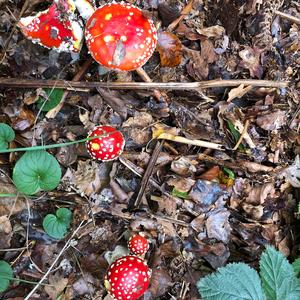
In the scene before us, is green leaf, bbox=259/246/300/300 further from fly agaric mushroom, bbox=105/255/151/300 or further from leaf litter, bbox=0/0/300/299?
fly agaric mushroom, bbox=105/255/151/300

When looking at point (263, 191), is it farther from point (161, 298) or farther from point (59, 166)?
point (59, 166)

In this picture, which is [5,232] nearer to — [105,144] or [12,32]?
[105,144]


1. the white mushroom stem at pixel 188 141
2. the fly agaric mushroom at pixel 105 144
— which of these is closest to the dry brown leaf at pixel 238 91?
the white mushroom stem at pixel 188 141

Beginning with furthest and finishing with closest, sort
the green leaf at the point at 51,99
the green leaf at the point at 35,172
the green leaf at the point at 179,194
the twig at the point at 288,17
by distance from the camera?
the twig at the point at 288,17, the green leaf at the point at 179,194, the green leaf at the point at 51,99, the green leaf at the point at 35,172

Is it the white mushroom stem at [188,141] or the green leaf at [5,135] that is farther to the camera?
the white mushroom stem at [188,141]

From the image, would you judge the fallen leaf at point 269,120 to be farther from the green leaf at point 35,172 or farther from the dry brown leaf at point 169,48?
the green leaf at point 35,172
